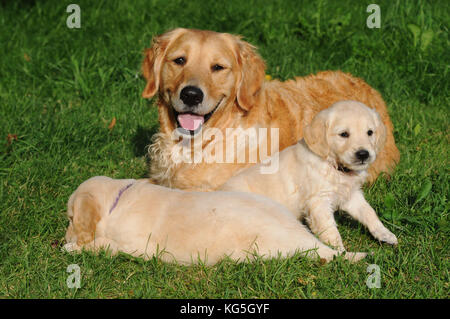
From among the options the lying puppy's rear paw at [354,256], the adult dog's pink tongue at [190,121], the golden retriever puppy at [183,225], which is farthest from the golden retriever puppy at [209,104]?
the lying puppy's rear paw at [354,256]

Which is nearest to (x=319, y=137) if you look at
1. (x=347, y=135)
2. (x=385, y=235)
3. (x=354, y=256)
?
(x=347, y=135)

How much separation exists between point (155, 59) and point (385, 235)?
7.18 ft

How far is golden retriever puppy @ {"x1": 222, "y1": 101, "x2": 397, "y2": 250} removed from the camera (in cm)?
373

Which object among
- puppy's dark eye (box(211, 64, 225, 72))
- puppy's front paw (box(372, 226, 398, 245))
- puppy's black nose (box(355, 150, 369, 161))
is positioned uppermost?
puppy's dark eye (box(211, 64, 225, 72))

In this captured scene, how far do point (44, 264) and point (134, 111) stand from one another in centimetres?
265

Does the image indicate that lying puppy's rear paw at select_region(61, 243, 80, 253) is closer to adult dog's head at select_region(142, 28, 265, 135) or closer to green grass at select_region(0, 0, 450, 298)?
green grass at select_region(0, 0, 450, 298)

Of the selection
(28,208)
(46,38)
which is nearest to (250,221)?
(28,208)

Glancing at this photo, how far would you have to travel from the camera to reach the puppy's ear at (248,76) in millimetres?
4363

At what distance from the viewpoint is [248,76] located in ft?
14.4

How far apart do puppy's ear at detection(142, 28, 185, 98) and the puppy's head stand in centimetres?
133

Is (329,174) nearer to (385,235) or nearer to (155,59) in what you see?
(385,235)

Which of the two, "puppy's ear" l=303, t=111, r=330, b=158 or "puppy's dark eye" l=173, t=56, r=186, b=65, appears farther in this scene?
"puppy's dark eye" l=173, t=56, r=186, b=65

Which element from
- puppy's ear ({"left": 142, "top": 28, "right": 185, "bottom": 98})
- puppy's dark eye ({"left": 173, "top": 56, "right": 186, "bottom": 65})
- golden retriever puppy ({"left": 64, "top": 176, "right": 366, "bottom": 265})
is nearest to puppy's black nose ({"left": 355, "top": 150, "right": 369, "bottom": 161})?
golden retriever puppy ({"left": 64, "top": 176, "right": 366, "bottom": 265})

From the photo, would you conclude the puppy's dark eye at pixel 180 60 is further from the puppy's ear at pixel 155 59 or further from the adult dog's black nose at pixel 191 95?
the adult dog's black nose at pixel 191 95
